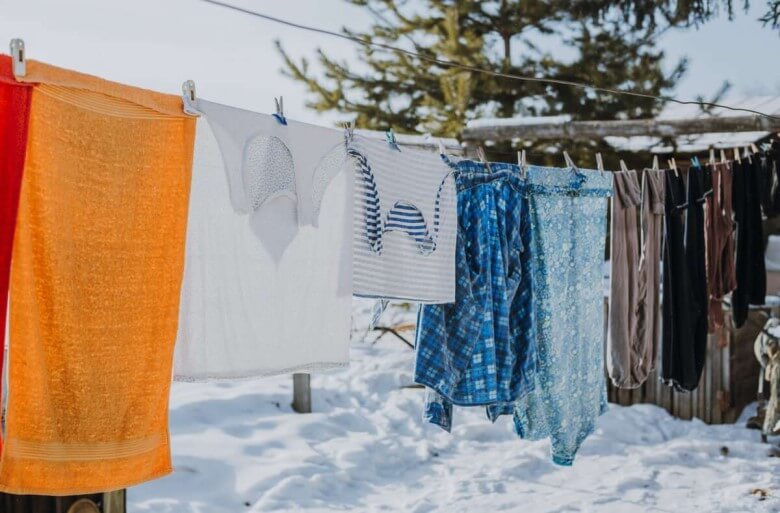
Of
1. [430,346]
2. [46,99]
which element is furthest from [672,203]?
[46,99]

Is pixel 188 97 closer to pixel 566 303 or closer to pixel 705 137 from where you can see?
pixel 566 303

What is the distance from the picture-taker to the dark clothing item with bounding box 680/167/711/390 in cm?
402

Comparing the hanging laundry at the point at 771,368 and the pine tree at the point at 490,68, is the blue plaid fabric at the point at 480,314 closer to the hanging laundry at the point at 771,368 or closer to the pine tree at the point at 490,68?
the hanging laundry at the point at 771,368

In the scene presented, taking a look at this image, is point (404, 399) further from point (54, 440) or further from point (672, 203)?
point (54, 440)

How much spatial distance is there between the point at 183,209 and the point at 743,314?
3.58m

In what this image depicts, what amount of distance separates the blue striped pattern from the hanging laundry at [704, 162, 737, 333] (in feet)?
6.41

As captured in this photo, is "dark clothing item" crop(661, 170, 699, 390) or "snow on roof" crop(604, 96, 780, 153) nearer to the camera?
"dark clothing item" crop(661, 170, 699, 390)

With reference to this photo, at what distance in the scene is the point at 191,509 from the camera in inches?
184

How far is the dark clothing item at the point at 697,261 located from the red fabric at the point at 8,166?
3.25 m

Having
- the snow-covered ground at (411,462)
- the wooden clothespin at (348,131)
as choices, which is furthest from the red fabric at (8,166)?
the snow-covered ground at (411,462)

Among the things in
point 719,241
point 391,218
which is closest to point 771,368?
point 719,241

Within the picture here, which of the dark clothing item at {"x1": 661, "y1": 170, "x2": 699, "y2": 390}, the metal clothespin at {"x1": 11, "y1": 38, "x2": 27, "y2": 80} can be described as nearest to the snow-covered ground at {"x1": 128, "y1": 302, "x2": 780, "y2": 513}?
the dark clothing item at {"x1": 661, "y1": 170, "x2": 699, "y2": 390}

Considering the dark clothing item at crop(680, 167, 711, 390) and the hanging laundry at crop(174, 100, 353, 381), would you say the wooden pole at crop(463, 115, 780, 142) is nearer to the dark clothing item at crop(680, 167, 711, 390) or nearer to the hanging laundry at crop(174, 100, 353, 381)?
the dark clothing item at crop(680, 167, 711, 390)

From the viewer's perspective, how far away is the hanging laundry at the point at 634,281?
3.95m
